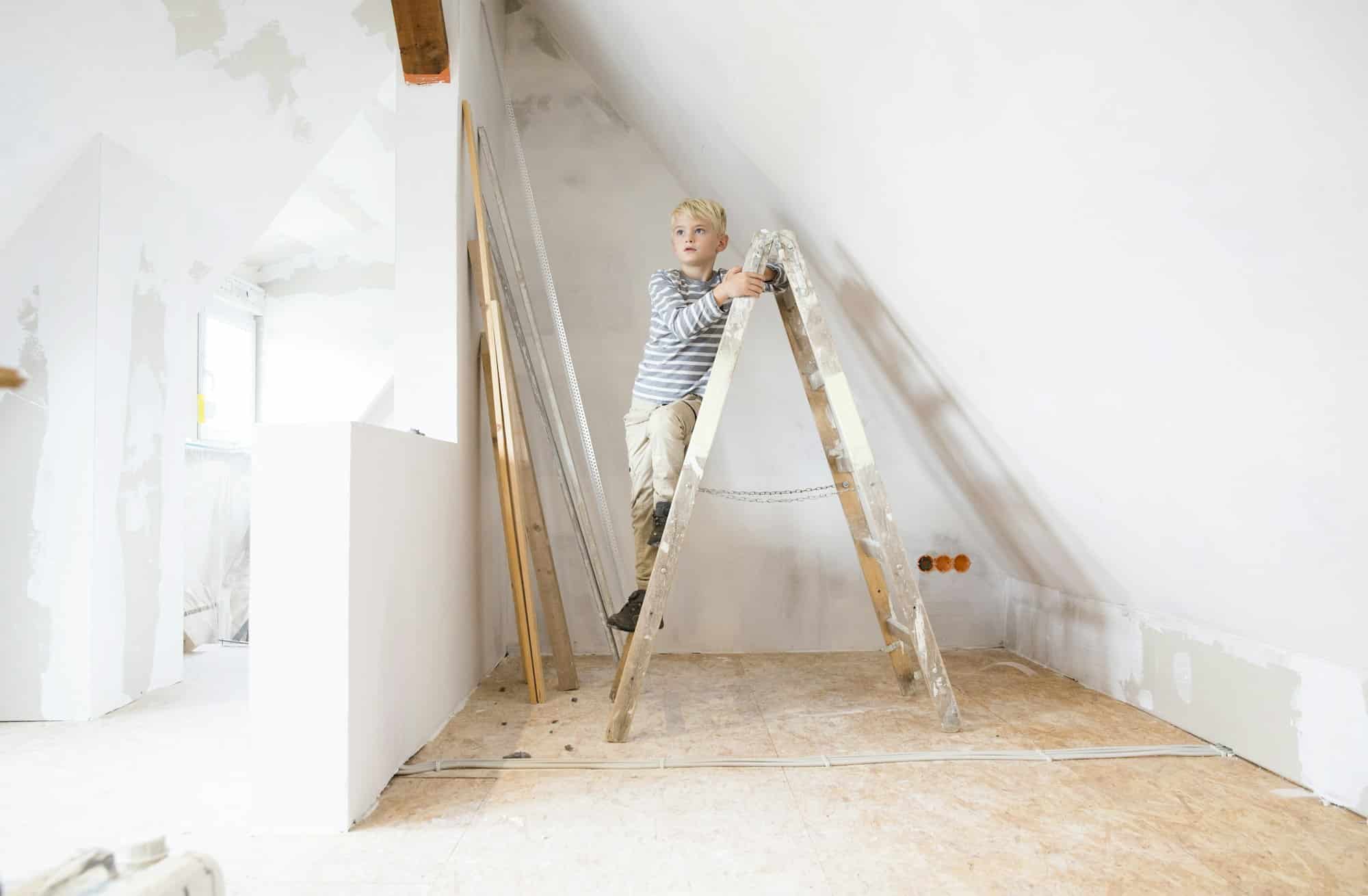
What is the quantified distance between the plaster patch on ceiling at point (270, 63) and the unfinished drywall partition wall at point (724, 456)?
31.8 inches

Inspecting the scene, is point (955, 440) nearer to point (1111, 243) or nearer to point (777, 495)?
point (777, 495)

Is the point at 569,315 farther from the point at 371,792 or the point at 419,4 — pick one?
the point at 371,792

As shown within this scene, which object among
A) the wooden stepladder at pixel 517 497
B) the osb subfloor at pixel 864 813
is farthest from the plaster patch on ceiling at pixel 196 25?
the osb subfloor at pixel 864 813

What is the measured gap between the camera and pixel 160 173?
2.64m

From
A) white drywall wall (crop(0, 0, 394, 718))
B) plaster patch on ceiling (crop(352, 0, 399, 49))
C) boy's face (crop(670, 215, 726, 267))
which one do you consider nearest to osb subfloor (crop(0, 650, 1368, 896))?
white drywall wall (crop(0, 0, 394, 718))

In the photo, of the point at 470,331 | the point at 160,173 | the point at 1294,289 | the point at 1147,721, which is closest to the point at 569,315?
the point at 470,331

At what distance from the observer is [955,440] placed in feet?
8.01

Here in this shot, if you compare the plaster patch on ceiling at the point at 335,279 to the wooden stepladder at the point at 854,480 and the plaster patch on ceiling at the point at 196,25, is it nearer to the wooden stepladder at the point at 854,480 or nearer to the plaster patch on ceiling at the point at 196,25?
the plaster patch on ceiling at the point at 196,25

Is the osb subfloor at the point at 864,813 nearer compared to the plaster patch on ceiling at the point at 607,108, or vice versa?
the osb subfloor at the point at 864,813

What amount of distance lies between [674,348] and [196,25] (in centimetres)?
160

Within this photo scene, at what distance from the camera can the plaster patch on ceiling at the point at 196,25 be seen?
Answer: 224cm

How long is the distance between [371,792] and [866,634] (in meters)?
1.97

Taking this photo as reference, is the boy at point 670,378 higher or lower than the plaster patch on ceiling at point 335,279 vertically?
lower

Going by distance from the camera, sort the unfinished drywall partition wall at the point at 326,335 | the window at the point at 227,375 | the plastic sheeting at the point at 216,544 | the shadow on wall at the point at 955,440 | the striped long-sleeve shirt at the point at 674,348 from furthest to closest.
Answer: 1. the unfinished drywall partition wall at the point at 326,335
2. the window at the point at 227,375
3. the plastic sheeting at the point at 216,544
4. the striped long-sleeve shirt at the point at 674,348
5. the shadow on wall at the point at 955,440
